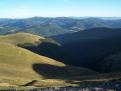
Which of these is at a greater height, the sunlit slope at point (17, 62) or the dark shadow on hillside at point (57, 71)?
the sunlit slope at point (17, 62)

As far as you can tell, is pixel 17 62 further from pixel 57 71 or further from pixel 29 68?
pixel 57 71

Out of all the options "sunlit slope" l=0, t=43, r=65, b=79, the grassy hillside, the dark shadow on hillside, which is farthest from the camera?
the dark shadow on hillside

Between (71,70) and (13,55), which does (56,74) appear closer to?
(71,70)

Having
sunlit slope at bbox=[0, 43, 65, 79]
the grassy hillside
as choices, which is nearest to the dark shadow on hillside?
the grassy hillside

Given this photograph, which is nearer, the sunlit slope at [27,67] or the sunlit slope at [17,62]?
the sunlit slope at [17,62]

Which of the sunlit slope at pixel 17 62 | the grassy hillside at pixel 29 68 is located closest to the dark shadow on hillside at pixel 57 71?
the grassy hillside at pixel 29 68

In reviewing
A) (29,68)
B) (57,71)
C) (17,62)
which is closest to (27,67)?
(29,68)

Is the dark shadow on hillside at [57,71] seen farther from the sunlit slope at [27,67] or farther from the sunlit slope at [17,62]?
the sunlit slope at [17,62]

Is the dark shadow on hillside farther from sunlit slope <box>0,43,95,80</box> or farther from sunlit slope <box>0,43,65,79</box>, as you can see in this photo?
sunlit slope <box>0,43,65,79</box>

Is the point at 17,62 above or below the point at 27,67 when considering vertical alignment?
above

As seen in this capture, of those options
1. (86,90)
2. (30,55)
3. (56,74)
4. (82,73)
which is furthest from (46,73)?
(86,90)

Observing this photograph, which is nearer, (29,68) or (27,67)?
(29,68)
